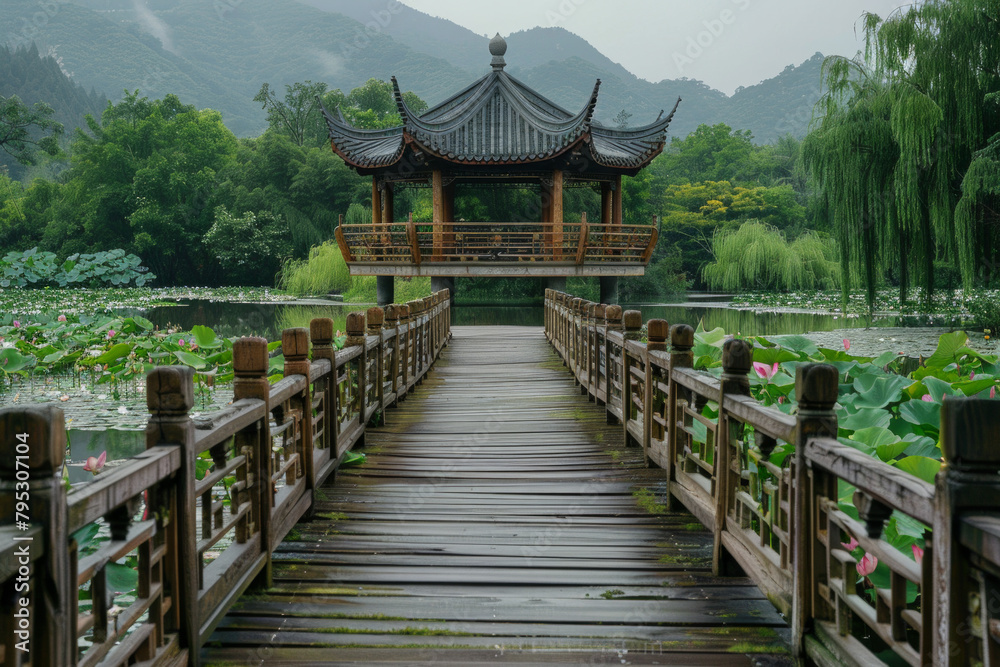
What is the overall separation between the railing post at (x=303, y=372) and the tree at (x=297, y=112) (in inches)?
1490

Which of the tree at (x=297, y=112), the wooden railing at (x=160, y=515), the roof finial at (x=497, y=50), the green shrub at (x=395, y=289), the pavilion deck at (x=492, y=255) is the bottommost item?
the wooden railing at (x=160, y=515)

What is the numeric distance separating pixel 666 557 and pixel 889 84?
10.7 meters

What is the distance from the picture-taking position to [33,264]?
25.8 m

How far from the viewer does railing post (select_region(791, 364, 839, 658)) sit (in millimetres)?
1873

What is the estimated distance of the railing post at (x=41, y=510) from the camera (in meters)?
1.19

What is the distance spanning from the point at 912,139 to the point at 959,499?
10440mm

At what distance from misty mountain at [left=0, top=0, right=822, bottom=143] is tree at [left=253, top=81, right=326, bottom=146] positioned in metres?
36.4

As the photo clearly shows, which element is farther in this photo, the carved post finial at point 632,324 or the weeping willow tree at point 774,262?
the weeping willow tree at point 774,262

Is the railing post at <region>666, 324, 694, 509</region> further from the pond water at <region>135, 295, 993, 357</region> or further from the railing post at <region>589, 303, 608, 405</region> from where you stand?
the pond water at <region>135, 295, 993, 357</region>

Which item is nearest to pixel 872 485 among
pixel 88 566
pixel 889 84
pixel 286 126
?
pixel 88 566

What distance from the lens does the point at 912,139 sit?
1020 cm

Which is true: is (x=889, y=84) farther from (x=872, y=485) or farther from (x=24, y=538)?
(x=24, y=538)

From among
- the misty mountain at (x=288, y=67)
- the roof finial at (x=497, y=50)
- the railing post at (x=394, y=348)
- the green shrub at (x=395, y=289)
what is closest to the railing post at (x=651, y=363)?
the railing post at (x=394, y=348)

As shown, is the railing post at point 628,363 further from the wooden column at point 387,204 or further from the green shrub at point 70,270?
the green shrub at point 70,270
